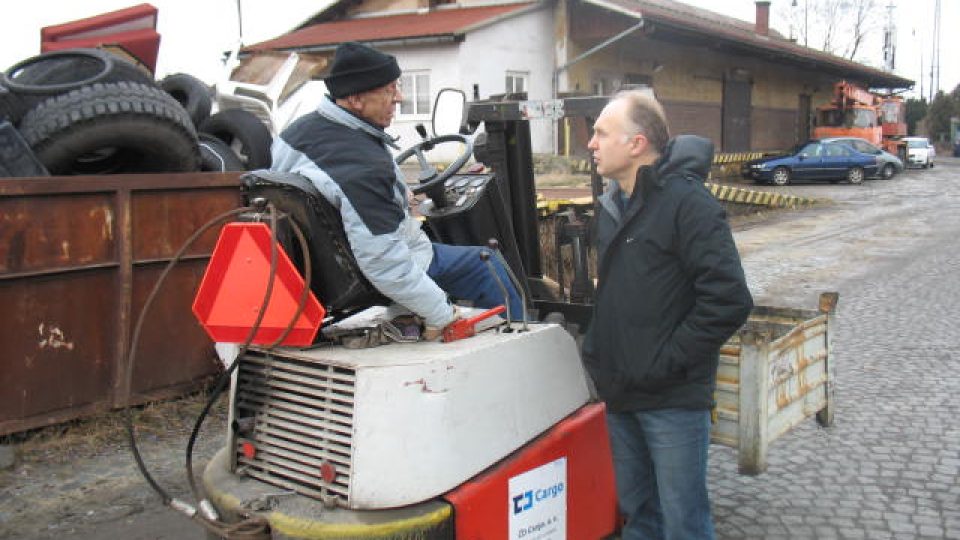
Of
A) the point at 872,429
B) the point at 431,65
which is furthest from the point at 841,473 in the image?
the point at 431,65

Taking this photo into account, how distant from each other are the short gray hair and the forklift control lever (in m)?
0.75

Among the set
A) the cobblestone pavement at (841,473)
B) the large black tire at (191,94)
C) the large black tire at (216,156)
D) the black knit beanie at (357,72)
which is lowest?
the cobblestone pavement at (841,473)

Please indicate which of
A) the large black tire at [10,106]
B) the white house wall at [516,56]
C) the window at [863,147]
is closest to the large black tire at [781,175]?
the window at [863,147]

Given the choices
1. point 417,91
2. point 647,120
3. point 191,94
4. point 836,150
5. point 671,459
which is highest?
point 417,91

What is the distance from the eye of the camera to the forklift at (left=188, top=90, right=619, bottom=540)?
2461 mm

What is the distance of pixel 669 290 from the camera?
2.76 metres

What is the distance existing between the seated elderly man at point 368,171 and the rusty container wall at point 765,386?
3.70 feet

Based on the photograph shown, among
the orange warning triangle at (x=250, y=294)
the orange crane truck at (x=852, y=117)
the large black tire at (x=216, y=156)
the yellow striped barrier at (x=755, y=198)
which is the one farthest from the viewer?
the orange crane truck at (x=852, y=117)

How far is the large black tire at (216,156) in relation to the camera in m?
6.40

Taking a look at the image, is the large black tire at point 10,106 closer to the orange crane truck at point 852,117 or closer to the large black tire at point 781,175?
the large black tire at point 781,175

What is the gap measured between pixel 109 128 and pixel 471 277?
3.20 meters

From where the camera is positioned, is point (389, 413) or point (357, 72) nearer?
point (389, 413)

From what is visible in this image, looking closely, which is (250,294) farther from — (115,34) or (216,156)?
(115,34)

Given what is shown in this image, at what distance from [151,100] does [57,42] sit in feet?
9.45
